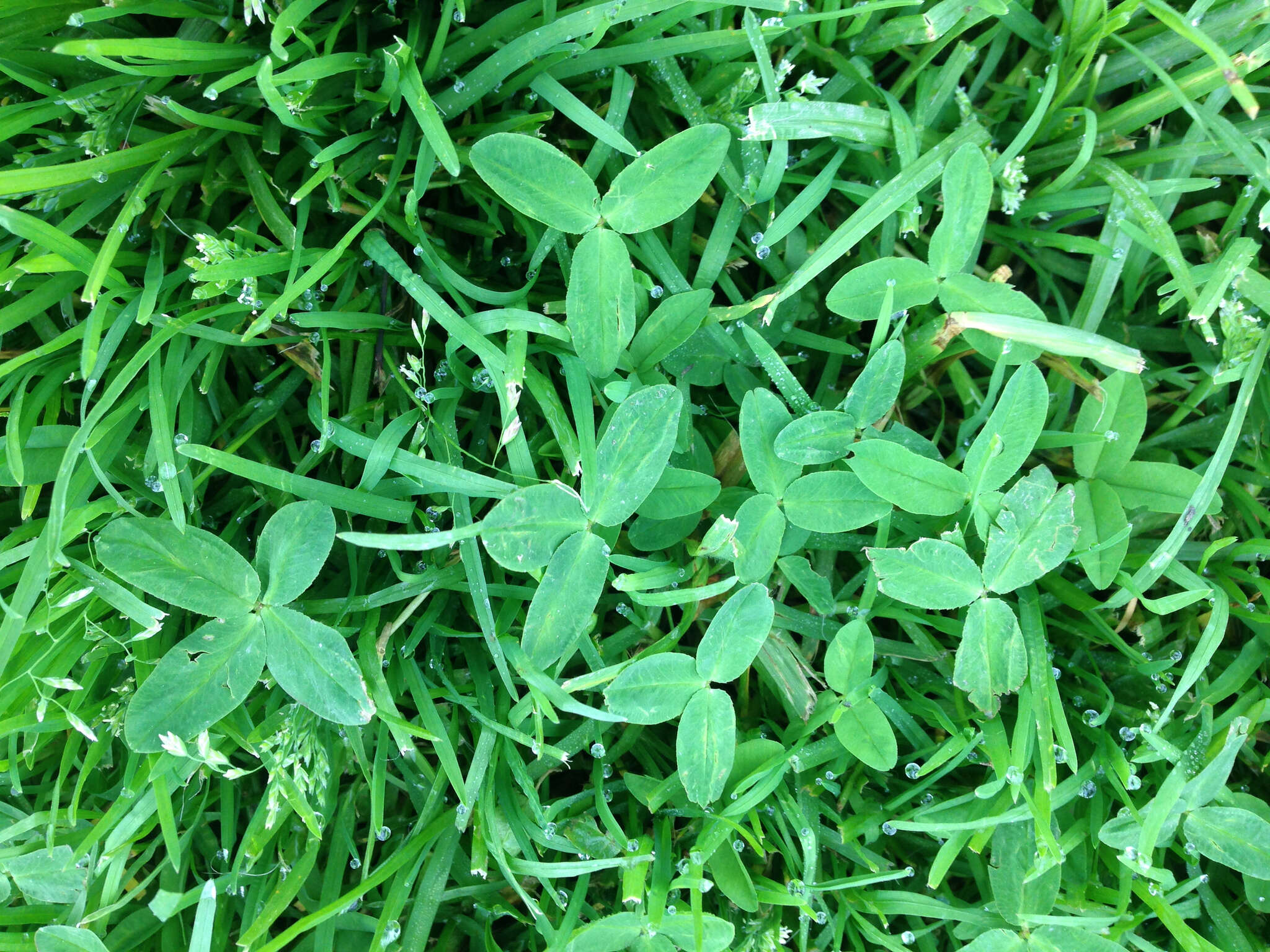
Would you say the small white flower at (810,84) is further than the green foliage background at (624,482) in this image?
Yes

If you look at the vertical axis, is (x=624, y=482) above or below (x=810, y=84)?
below

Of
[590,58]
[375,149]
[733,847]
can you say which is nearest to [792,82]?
[590,58]

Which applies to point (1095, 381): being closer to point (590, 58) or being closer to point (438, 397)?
point (590, 58)

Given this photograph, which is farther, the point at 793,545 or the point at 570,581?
the point at 793,545

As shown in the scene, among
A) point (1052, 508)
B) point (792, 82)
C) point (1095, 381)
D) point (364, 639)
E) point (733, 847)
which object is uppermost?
point (792, 82)

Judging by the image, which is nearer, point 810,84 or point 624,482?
point 624,482

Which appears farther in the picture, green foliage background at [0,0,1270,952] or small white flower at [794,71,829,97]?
small white flower at [794,71,829,97]

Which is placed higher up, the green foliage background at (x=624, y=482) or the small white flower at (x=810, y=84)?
the small white flower at (x=810, y=84)

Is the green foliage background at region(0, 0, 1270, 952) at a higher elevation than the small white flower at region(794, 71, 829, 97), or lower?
lower
